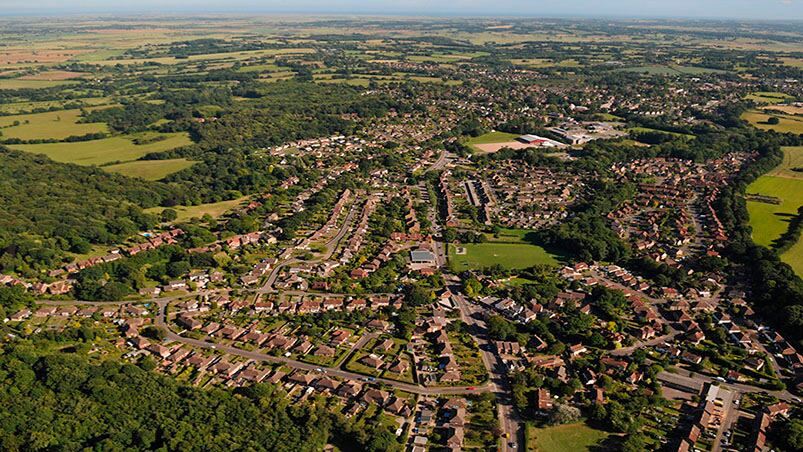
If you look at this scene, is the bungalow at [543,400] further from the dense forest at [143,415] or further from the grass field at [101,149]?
the grass field at [101,149]

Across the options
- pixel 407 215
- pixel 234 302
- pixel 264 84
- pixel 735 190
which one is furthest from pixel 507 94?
pixel 234 302

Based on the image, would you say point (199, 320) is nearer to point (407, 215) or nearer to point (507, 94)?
point (407, 215)

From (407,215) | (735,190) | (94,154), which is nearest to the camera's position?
(407,215)

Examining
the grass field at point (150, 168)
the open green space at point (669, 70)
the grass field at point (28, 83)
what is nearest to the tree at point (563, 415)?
the grass field at point (150, 168)

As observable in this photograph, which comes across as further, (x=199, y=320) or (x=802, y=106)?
(x=802, y=106)

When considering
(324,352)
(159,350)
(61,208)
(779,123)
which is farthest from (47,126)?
(779,123)
